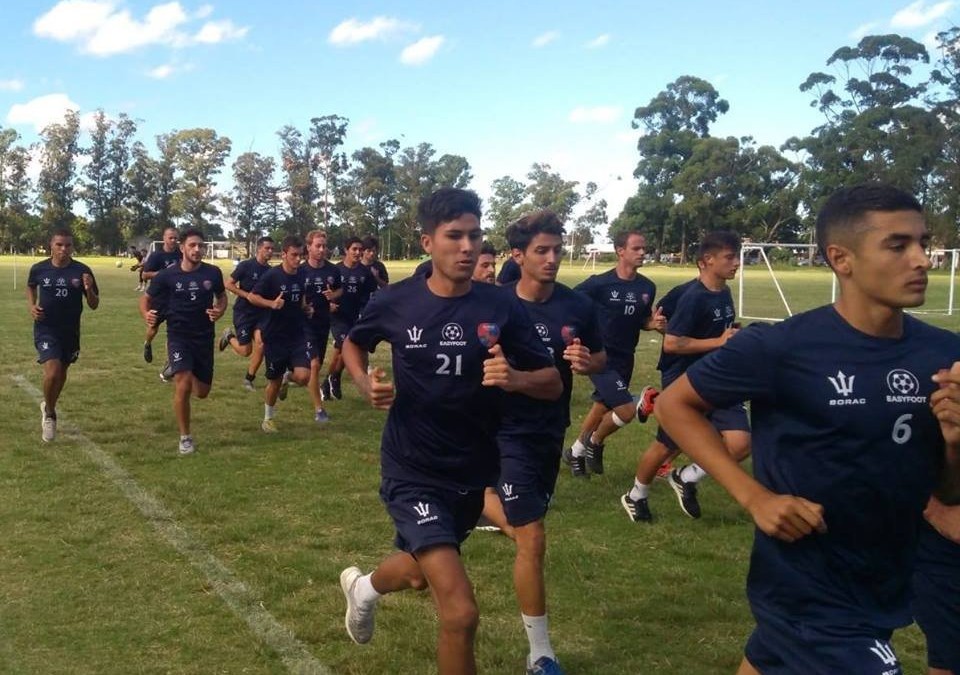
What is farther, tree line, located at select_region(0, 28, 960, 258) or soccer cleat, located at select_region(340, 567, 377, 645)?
tree line, located at select_region(0, 28, 960, 258)

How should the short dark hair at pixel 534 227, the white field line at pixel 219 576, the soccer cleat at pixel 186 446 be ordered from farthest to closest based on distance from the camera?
the soccer cleat at pixel 186 446 → the short dark hair at pixel 534 227 → the white field line at pixel 219 576

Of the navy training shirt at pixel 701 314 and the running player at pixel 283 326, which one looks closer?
the navy training shirt at pixel 701 314

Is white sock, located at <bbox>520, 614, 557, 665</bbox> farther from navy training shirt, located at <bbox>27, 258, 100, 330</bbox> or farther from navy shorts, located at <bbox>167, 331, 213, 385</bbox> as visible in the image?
navy training shirt, located at <bbox>27, 258, 100, 330</bbox>

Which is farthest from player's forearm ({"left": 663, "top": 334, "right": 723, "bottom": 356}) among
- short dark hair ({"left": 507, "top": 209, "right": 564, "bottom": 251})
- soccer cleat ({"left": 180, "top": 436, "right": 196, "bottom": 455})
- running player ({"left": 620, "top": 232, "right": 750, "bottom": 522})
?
soccer cleat ({"left": 180, "top": 436, "right": 196, "bottom": 455})

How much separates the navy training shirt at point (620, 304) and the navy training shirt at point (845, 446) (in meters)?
5.72

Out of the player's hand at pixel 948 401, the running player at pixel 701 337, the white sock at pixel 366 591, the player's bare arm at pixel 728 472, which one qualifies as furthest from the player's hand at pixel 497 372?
the running player at pixel 701 337

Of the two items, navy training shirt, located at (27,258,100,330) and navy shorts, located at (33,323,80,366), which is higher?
navy training shirt, located at (27,258,100,330)

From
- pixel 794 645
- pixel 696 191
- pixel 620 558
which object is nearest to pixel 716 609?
pixel 620 558

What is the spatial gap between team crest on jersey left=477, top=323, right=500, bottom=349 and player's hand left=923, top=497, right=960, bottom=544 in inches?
72.7

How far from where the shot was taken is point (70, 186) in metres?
99.7

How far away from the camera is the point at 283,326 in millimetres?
11367

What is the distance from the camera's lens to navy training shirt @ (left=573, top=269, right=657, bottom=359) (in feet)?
28.4

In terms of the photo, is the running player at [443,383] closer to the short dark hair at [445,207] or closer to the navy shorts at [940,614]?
the short dark hair at [445,207]

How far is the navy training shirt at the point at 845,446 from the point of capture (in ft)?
9.14
